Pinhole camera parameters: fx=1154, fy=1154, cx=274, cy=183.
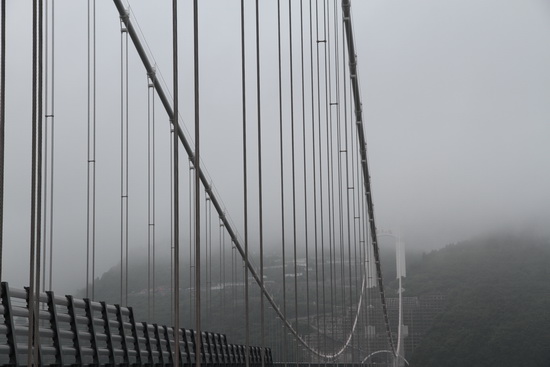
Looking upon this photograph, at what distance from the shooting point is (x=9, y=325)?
4664mm

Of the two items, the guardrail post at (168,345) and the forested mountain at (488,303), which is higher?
the guardrail post at (168,345)

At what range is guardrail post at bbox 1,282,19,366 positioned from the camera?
4660mm

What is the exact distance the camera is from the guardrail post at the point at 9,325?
466 cm

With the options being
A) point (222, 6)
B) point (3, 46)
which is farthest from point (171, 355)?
point (222, 6)

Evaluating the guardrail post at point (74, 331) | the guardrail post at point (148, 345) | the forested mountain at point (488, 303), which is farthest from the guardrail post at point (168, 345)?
the forested mountain at point (488, 303)

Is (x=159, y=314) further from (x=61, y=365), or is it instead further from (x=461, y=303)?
(x=461, y=303)

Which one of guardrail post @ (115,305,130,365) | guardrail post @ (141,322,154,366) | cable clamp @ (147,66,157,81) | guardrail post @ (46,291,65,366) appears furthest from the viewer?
cable clamp @ (147,66,157,81)

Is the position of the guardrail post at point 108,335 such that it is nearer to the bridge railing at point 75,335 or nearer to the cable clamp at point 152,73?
the bridge railing at point 75,335

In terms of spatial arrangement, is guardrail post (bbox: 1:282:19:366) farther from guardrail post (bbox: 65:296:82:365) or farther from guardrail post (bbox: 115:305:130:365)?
guardrail post (bbox: 115:305:130:365)

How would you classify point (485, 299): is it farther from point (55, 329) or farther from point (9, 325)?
point (9, 325)

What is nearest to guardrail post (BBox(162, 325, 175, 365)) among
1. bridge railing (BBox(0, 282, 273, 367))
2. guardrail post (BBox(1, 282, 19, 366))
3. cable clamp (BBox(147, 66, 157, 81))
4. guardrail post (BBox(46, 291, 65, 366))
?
bridge railing (BBox(0, 282, 273, 367))

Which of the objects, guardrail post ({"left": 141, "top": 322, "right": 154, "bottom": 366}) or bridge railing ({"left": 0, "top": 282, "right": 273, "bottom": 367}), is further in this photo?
guardrail post ({"left": 141, "top": 322, "right": 154, "bottom": 366})

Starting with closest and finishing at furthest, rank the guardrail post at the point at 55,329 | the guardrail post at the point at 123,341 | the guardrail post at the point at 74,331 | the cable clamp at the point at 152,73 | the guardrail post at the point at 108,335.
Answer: the guardrail post at the point at 55,329, the guardrail post at the point at 74,331, the guardrail post at the point at 108,335, the guardrail post at the point at 123,341, the cable clamp at the point at 152,73

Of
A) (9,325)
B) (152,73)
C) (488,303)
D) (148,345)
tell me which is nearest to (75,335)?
(9,325)
